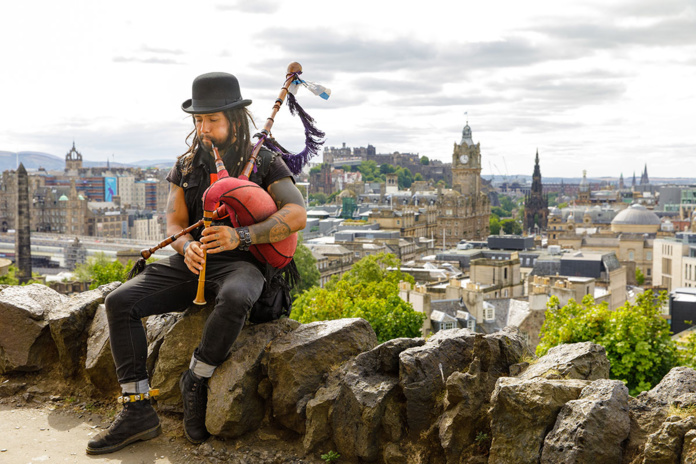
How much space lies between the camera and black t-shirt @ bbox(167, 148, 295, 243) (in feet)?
19.8

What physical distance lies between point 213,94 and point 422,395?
109 inches

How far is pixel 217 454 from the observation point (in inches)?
218

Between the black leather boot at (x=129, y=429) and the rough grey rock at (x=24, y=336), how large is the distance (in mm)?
1850

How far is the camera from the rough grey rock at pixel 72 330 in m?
7.05

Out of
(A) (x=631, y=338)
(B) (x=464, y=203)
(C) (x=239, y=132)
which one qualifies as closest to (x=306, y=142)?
(C) (x=239, y=132)

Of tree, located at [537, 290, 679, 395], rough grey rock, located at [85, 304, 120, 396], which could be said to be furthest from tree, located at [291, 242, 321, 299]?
rough grey rock, located at [85, 304, 120, 396]

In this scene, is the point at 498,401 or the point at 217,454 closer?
the point at 498,401

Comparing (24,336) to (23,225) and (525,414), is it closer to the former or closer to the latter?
(525,414)

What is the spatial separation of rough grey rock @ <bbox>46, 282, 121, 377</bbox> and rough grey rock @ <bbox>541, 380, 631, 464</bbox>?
4.31m

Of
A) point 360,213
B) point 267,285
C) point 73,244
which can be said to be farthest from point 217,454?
point 360,213

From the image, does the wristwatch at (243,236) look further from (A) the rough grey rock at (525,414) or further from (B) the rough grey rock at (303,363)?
(A) the rough grey rock at (525,414)

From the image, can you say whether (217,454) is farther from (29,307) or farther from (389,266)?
(389,266)

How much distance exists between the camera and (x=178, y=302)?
19.8 ft

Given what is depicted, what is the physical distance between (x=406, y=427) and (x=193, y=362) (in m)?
1.64
